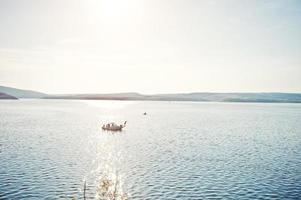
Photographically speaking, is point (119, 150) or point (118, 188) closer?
point (118, 188)

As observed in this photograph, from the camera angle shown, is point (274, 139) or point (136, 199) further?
point (274, 139)

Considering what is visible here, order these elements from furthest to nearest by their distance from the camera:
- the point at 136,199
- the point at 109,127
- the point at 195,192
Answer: the point at 109,127 → the point at 195,192 → the point at 136,199

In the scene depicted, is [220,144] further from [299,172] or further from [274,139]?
[299,172]

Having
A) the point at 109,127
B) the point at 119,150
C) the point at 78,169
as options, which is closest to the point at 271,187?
the point at 78,169

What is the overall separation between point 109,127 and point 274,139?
200 feet

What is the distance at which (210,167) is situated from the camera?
64.6m

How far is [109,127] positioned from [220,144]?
52.7 metres

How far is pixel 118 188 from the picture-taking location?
164 feet

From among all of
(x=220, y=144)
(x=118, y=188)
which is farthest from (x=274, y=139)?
(x=118, y=188)

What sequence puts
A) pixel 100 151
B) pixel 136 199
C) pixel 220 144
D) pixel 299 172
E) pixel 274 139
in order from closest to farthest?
pixel 136 199 → pixel 299 172 → pixel 100 151 → pixel 220 144 → pixel 274 139

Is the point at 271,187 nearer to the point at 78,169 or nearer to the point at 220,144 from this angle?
the point at 78,169

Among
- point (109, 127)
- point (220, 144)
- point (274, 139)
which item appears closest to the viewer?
point (220, 144)

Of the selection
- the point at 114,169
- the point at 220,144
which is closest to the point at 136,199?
the point at 114,169

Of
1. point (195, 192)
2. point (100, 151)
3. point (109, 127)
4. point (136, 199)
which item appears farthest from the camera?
point (109, 127)
